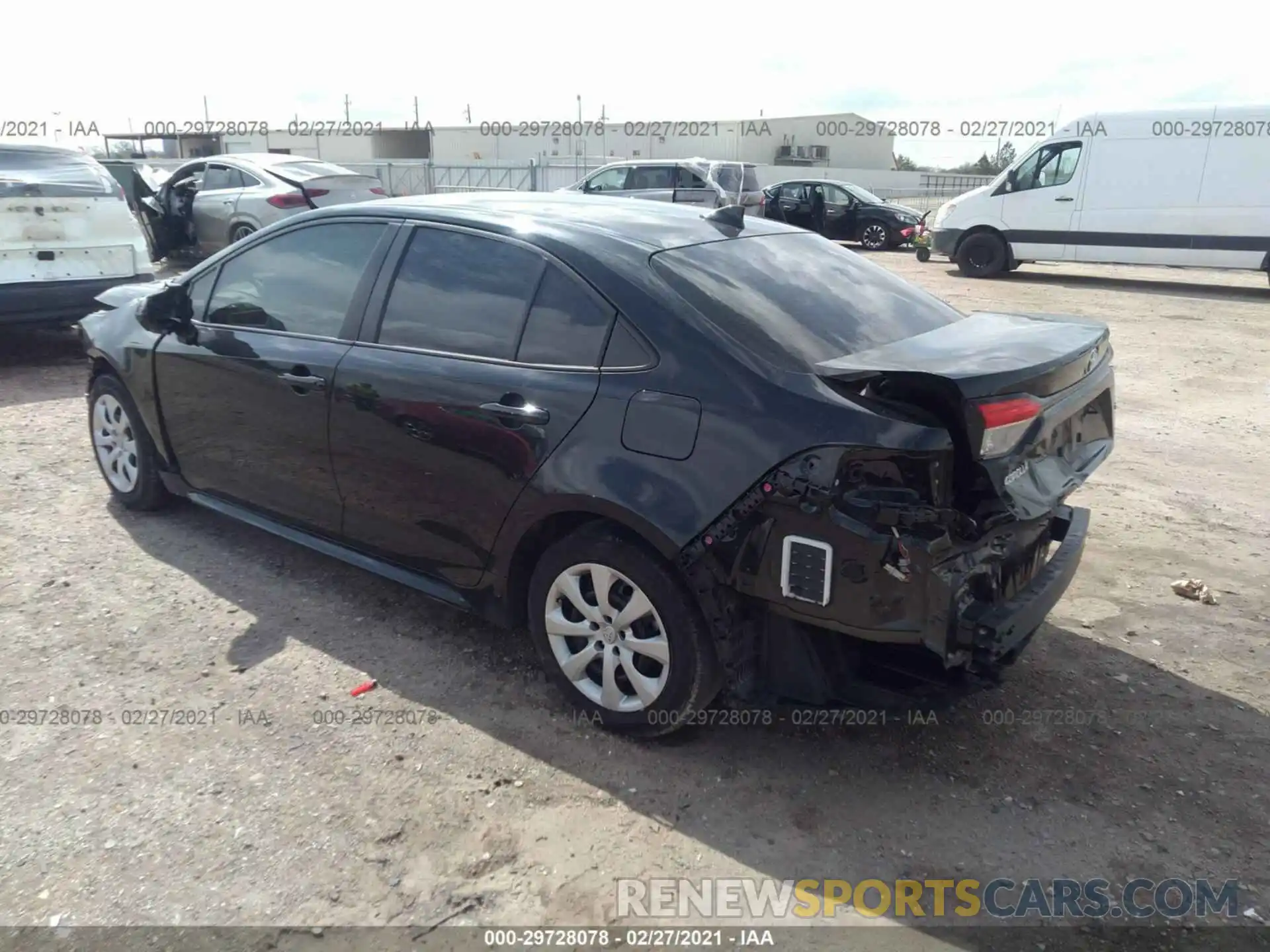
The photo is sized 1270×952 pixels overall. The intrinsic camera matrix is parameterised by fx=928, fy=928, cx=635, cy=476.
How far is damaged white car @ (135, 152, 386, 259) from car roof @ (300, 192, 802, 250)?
8209 mm

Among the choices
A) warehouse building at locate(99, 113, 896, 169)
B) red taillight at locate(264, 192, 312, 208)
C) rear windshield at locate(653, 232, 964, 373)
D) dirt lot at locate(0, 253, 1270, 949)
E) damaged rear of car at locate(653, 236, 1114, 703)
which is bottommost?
dirt lot at locate(0, 253, 1270, 949)

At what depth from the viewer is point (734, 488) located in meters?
2.67

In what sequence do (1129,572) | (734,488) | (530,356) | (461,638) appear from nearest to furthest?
(734,488), (530,356), (461,638), (1129,572)

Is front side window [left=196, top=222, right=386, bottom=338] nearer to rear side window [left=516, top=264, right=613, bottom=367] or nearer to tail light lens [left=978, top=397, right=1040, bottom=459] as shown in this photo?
rear side window [left=516, top=264, right=613, bottom=367]

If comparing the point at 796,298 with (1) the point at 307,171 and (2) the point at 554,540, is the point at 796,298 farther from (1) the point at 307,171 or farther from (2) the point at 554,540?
(1) the point at 307,171

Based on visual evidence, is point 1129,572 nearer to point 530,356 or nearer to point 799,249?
point 799,249

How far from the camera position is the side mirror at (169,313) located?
434 centimetres

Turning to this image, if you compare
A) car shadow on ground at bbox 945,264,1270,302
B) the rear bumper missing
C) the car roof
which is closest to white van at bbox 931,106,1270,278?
car shadow on ground at bbox 945,264,1270,302

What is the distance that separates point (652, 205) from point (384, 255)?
111cm

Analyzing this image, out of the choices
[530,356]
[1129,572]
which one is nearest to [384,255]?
[530,356]

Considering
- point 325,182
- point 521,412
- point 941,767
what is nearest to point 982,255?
point 325,182

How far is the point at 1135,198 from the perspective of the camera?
14.2 m

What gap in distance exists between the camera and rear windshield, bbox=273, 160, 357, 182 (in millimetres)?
11891

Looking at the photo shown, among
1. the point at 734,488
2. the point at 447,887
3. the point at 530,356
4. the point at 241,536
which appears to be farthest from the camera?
the point at 241,536
